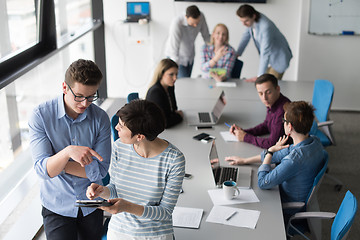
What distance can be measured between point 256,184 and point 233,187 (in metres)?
0.32

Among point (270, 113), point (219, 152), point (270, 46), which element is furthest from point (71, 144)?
point (270, 46)

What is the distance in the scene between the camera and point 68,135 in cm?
251

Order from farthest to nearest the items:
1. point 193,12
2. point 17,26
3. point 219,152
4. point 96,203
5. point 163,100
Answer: point 193,12 → point 17,26 → point 163,100 → point 219,152 → point 96,203

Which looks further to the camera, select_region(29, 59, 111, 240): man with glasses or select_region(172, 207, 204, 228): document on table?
select_region(172, 207, 204, 228): document on table

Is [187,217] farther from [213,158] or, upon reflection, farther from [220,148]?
[220,148]

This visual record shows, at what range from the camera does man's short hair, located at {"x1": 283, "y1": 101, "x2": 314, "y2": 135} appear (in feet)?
10.2

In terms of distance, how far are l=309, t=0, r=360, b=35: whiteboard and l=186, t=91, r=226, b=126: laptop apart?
9.97 ft

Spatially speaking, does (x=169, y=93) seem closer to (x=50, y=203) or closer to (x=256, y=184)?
(x=256, y=184)

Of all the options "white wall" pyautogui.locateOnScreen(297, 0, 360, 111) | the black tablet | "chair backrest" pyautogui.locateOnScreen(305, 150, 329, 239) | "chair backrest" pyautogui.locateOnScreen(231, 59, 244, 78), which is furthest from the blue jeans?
the black tablet

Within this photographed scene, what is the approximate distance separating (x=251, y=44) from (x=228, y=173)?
419 centimetres

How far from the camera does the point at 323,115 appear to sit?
4.84 meters

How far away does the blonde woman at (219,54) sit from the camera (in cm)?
572

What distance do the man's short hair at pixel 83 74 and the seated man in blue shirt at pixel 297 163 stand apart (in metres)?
1.40

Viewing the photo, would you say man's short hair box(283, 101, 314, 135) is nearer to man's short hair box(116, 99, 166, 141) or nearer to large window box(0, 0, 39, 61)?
man's short hair box(116, 99, 166, 141)
